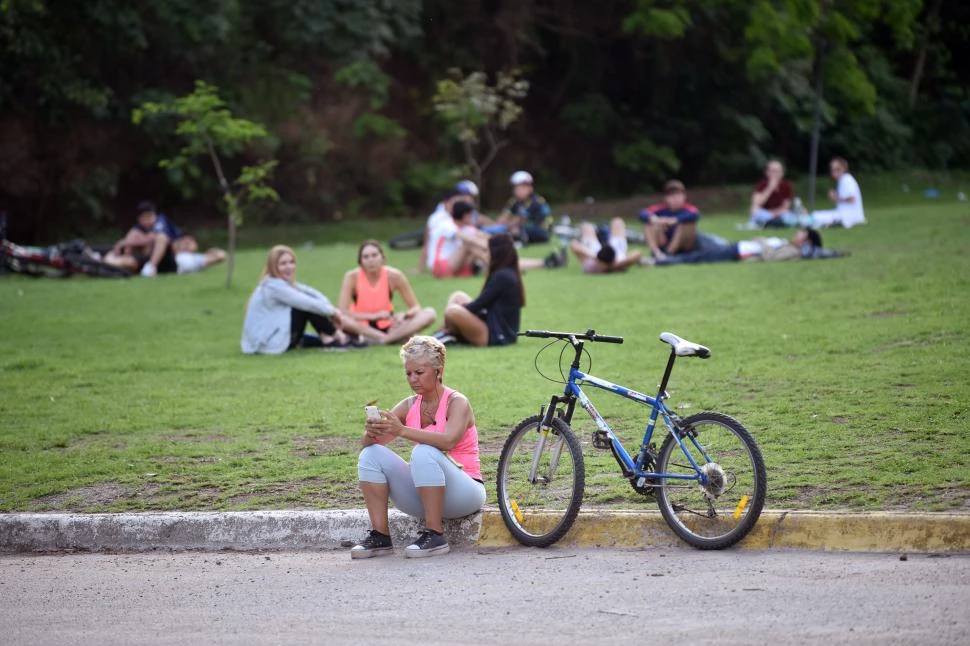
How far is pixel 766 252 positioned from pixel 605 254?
7.60 feet

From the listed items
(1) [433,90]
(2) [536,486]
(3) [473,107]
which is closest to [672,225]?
(2) [536,486]

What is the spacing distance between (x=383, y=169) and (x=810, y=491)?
31.8 m

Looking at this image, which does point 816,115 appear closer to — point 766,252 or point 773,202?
point 773,202

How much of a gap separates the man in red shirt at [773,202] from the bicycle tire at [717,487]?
774 inches

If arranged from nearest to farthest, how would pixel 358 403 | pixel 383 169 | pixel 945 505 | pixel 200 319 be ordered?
pixel 945 505, pixel 358 403, pixel 200 319, pixel 383 169

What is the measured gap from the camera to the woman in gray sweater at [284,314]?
1488 cm

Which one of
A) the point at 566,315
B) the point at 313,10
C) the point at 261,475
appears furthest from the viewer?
the point at 313,10

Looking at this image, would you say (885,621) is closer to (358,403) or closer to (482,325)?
(358,403)

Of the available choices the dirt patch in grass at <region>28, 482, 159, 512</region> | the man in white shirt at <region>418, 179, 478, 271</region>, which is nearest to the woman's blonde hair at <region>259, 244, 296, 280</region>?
the dirt patch in grass at <region>28, 482, 159, 512</region>

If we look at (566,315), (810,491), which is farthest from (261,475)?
(566,315)

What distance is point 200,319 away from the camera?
18172 mm

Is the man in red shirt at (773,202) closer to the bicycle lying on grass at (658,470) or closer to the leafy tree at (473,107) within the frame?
Result: the leafy tree at (473,107)

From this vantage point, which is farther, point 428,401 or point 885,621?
point 428,401

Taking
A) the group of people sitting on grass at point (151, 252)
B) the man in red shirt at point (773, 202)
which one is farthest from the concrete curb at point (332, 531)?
the man in red shirt at point (773, 202)
